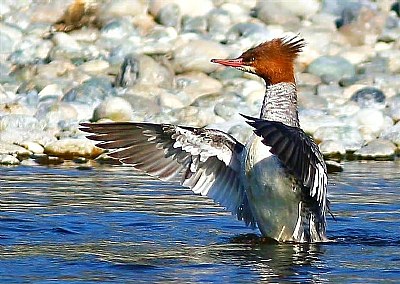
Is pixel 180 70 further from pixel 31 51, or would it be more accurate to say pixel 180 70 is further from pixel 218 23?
pixel 218 23

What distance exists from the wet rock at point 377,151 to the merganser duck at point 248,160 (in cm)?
500

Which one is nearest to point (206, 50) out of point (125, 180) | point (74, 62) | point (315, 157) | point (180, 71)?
point (180, 71)

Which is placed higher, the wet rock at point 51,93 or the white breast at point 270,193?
the wet rock at point 51,93

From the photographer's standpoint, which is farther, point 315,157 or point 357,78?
point 357,78

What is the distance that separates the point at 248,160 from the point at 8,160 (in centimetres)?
474

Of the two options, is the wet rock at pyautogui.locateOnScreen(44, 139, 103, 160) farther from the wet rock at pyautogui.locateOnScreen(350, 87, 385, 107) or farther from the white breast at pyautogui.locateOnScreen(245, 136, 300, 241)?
the white breast at pyautogui.locateOnScreen(245, 136, 300, 241)

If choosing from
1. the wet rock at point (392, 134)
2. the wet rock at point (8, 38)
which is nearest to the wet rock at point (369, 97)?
the wet rock at point (392, 134)

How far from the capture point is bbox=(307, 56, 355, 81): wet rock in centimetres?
1844

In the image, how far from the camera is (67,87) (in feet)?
56.2

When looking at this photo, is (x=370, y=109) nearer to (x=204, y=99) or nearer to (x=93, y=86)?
(x=204, y=99)

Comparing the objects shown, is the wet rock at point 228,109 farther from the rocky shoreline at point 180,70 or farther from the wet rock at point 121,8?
the wet rock at point 121,8

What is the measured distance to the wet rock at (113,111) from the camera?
49.3 ft

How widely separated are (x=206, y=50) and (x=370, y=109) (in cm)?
390

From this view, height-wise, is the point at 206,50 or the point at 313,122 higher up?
the point at 206,50
